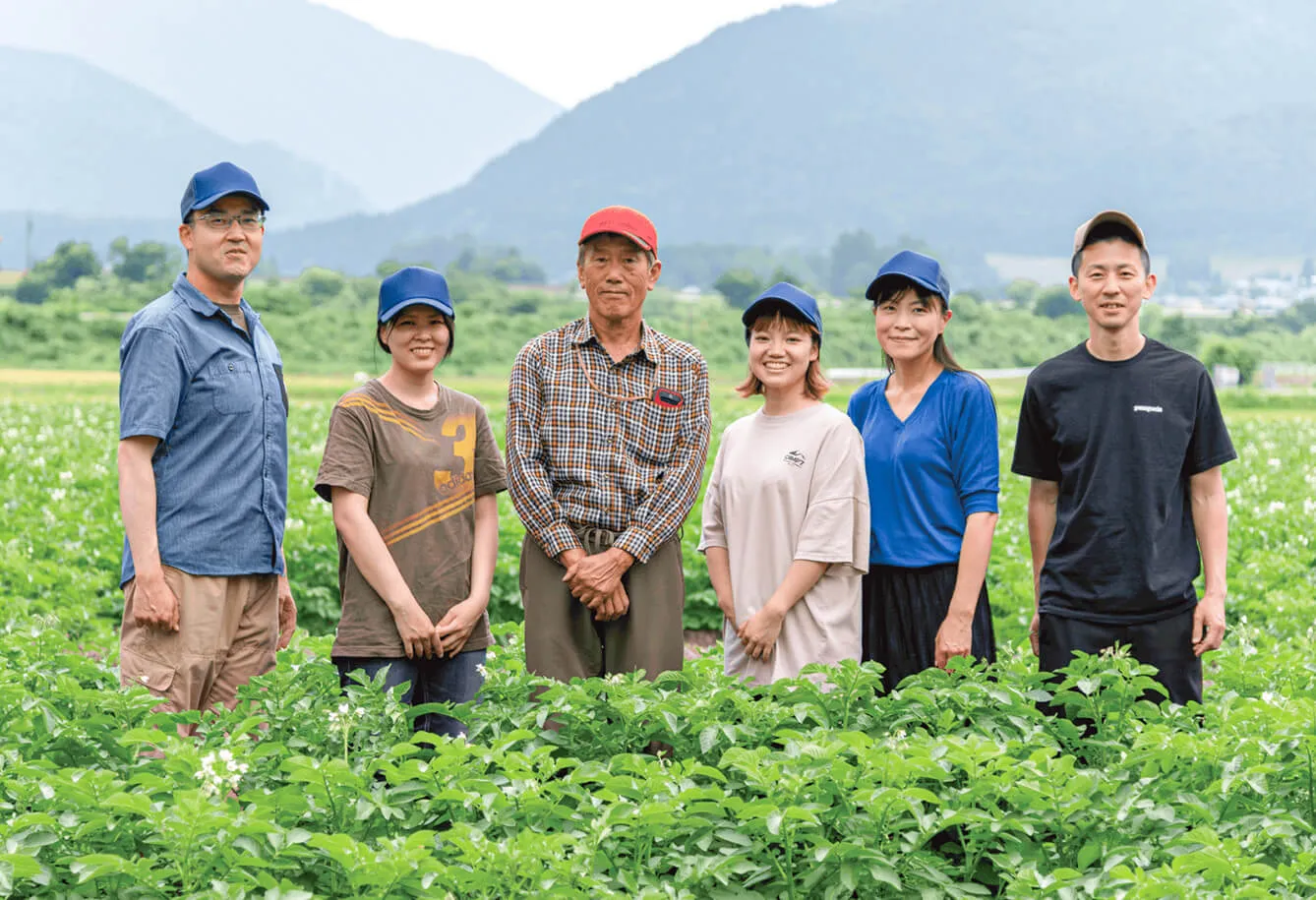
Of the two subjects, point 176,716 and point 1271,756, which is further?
point 176,716

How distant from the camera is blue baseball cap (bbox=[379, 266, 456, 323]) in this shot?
4.35 metres

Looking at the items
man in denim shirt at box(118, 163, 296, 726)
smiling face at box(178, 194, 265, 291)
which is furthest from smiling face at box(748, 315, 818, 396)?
smiling face at box(178, 194, 265, 291)

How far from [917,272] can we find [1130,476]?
0.98 meters

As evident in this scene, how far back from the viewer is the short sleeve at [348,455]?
4.26m

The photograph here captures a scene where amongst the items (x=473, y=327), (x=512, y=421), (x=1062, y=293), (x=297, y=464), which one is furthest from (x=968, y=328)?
(x=512, y=421)

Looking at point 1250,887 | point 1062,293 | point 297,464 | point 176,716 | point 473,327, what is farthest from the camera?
point 1062,293

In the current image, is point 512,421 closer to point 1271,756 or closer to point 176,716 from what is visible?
point 176,716

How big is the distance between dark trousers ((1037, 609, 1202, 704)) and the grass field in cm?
18

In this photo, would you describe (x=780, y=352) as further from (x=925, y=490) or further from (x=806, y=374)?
(x=925, y=490)

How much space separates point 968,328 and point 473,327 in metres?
34.3

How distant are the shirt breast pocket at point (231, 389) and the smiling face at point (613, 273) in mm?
1178

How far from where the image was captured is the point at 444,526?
175 inches

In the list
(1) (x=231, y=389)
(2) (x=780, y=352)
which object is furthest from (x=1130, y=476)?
(1) (x=231, y=389)

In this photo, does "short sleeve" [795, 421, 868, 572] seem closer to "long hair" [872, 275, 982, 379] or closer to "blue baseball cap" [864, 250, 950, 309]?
"long hair" [872, 275, 982, 379]
